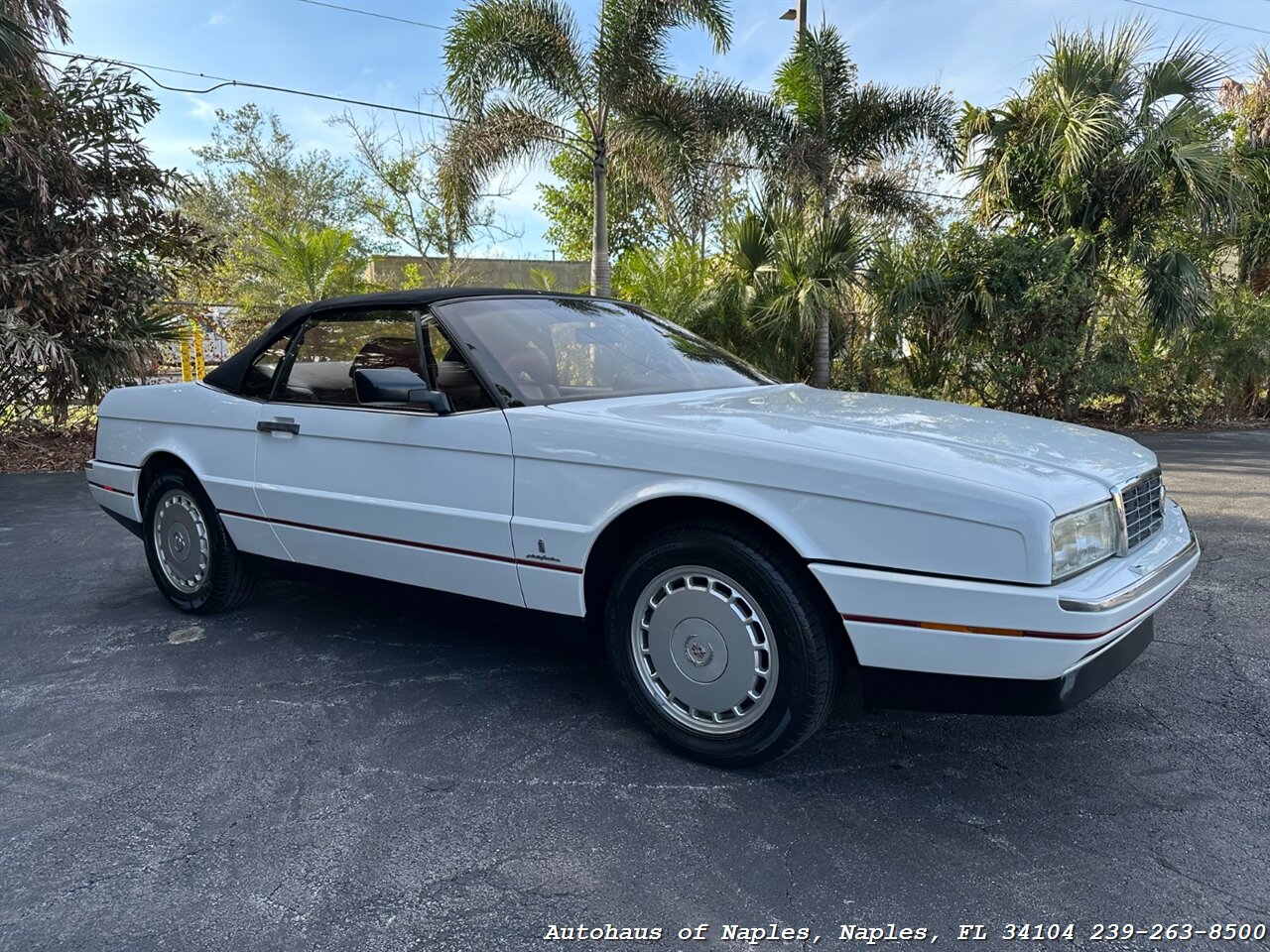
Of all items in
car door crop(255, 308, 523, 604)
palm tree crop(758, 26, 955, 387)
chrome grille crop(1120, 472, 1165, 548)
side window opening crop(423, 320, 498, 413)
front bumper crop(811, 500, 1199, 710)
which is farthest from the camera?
palm tree crop(758, 26, 955, 387)

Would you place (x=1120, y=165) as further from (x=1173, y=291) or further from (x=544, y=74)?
(x=544, y=74)

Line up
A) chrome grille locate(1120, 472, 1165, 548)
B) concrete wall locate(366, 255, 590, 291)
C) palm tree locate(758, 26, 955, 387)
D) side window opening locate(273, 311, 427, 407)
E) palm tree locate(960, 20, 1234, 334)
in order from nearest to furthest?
chrome grille locate(1120, 472, 1165, 548) < side window opening locate(273, 311, 427, 407) < palm tree locate(960, 20, 1234, 334) < palm tree locate(758, 26, 955, 387) < concrete wall locate(366, 255, 590, 291)

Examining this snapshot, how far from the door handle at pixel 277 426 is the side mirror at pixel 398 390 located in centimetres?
61

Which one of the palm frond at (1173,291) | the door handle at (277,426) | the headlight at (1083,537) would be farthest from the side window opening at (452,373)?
the palm frond at (1173,291)

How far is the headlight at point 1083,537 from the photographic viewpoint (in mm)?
2234

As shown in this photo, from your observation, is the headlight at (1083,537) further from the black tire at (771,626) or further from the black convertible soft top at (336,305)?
the black convertible soft top at (336,305)

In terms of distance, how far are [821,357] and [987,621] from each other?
10274 mm

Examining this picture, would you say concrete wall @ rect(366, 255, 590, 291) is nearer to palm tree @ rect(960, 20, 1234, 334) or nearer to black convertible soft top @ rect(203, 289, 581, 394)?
palm tree @ rect(960, 20, 1234, 334)

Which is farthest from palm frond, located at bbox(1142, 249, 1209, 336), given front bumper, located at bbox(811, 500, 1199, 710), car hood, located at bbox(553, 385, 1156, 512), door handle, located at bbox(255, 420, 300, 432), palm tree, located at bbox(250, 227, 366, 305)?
palm tree, located at bbox(250, 227, 366, 305)

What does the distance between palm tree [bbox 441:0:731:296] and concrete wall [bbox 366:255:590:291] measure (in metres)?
8.27

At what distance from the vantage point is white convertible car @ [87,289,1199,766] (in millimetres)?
2273

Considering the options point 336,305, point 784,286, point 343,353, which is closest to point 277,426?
point 343,353

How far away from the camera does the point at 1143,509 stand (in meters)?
2.75

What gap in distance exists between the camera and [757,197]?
1205 centimetres
